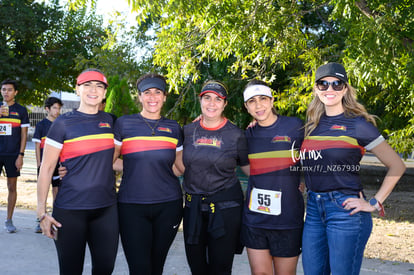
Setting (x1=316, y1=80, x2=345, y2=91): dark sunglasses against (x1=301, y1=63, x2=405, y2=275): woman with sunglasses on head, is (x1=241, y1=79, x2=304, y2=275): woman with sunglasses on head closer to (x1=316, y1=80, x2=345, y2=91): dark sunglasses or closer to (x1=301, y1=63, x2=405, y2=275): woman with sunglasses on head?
(x1=301, y1=63, x2=405, y2=275): woman with sunglasses on head

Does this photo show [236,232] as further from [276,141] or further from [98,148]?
[98,148]

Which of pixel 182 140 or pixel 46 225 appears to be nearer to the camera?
pixel 46 225

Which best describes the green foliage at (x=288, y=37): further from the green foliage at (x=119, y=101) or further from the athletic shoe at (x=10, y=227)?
the athletic shoe at (x=10, y=227)

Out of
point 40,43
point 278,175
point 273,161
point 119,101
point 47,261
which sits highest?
point 40,43

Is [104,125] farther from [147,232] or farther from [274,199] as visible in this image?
[274,199]

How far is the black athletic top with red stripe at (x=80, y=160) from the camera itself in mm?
3117

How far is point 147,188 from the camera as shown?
327cm

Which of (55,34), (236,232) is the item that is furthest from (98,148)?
(55,34)

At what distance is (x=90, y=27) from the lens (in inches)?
716

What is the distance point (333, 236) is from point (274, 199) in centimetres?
55

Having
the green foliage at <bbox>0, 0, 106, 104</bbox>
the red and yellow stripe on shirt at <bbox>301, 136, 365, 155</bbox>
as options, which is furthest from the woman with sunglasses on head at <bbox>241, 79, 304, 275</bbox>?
the green foliage at <bbox>0, 0, 106, 104</bbox>

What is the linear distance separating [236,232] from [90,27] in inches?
661

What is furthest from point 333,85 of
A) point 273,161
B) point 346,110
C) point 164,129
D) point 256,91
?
point 164,129

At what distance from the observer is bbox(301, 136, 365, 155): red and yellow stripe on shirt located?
2887 millimetres
